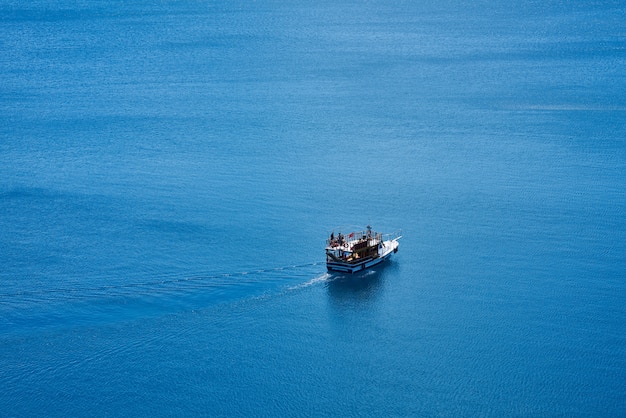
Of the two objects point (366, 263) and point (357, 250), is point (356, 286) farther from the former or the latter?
point (357, 250)

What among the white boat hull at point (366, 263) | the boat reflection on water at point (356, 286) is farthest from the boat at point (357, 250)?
the boat reflection on water at point (356, 286)

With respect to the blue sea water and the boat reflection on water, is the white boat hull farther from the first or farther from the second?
the blue sea water

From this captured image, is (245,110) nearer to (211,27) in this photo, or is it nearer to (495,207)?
(495,207)

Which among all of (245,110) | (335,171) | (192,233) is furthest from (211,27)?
(192,233)

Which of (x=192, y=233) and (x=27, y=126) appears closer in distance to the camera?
(x=192, y=233)

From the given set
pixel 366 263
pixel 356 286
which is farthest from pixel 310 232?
pixel 356 286

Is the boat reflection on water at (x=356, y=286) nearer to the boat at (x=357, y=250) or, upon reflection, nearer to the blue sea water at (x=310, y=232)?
the blue sea water at (x=310, y=232)
